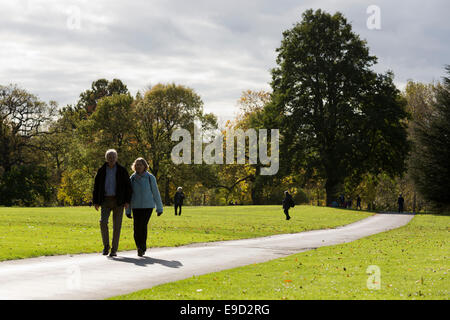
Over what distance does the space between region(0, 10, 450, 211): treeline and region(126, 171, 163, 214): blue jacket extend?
135 ft

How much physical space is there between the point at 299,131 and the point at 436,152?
13.5 meters

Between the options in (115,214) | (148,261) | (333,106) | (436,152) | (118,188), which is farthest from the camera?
(333,106)

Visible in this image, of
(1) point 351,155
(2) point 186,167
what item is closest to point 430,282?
(1) point 351,155

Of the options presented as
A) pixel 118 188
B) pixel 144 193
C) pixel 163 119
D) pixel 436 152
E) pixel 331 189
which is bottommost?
pixel 144 193

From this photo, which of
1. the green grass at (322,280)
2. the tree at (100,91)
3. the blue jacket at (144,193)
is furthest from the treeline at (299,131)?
the blue jacket at (144,193)

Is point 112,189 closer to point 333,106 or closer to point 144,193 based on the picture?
point 144,193

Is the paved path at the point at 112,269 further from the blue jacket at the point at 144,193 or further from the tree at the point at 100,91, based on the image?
the tree at the point at 100,91

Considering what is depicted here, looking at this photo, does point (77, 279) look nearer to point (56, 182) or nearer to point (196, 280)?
point (196, 280)

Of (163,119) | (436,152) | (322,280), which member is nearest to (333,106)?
(436,152)

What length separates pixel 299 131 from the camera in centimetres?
5631

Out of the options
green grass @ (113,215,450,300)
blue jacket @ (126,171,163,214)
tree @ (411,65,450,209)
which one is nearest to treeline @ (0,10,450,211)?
tree @ (411,65,450,209)

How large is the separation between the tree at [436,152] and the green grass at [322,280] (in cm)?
3715
